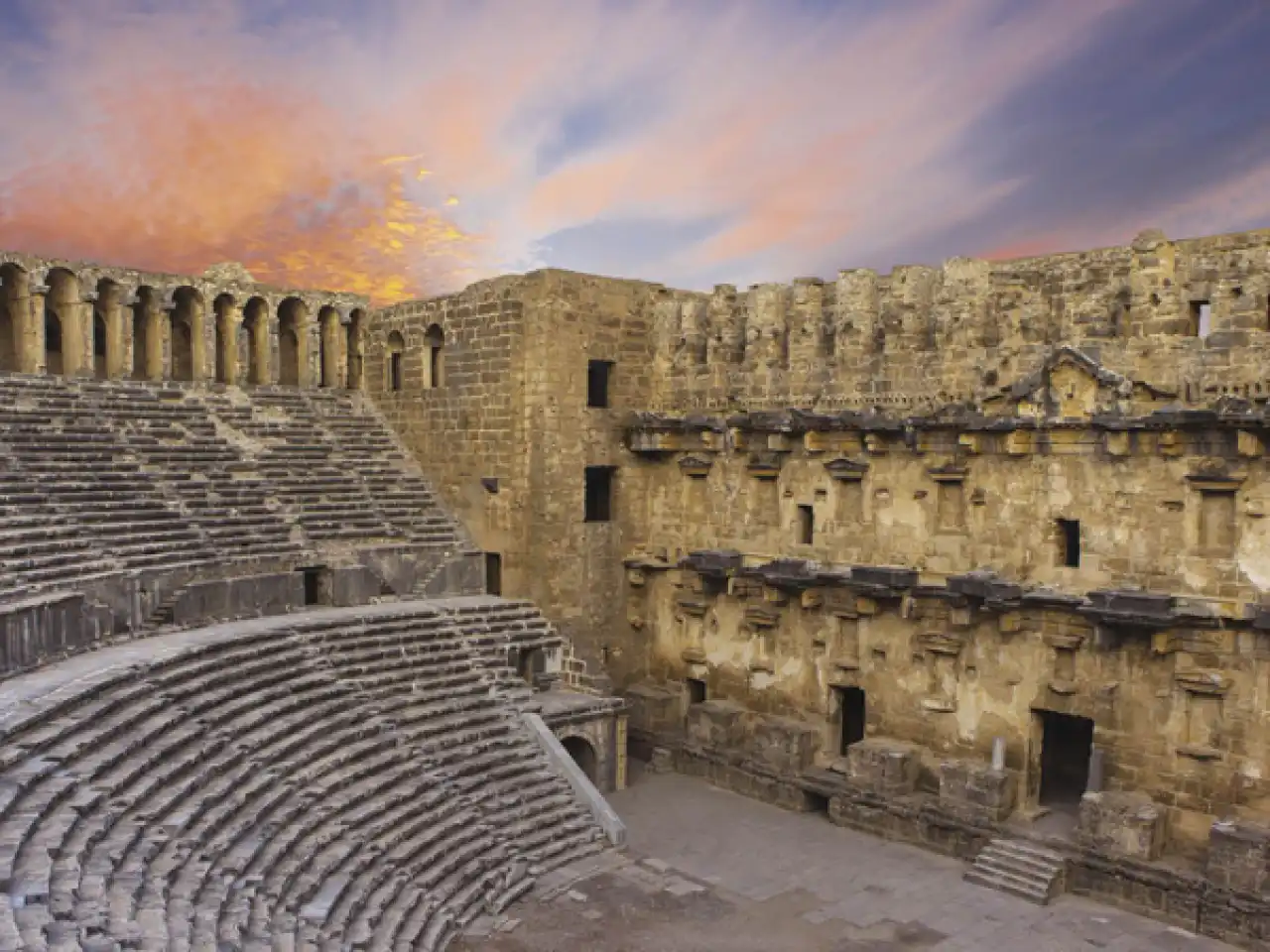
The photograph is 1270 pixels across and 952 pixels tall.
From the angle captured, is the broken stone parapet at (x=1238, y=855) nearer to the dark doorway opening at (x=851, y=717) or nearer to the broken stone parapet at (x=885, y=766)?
the broken stone parapet at (x=885, y=766)

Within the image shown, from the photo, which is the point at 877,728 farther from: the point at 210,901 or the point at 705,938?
the point at 210,901

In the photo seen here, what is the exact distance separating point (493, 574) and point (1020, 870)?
1059 centimetres

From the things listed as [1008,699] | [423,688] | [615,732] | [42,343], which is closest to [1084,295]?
[1008,699]

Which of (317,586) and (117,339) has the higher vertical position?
(117,339)

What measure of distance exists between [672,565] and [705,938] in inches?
321

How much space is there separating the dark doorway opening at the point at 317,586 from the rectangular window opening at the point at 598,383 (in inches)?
224

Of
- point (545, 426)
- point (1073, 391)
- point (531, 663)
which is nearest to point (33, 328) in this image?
point (545, 426)

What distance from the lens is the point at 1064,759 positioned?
18719 millimetres

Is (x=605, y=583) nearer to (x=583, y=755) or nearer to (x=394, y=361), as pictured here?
(x=583, y=755)

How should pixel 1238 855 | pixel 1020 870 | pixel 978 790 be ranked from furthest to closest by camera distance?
pixel 978 790 → pixel 1020 870 → pixel 1238 855

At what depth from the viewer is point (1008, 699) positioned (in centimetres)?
1614

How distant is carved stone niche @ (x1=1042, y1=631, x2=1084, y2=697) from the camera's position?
15328mm

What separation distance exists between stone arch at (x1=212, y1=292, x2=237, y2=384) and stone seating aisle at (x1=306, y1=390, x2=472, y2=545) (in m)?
1.64

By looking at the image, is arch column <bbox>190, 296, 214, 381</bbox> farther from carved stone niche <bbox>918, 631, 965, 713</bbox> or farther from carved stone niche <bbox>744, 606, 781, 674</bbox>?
carved stone niche <bbox>918, 631, 965, 713</bbox>
